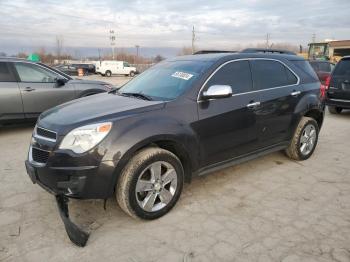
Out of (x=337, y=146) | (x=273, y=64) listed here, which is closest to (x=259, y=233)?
(x=273, y=64)

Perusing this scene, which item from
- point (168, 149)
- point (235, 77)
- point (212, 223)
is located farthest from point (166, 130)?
point (235, 77)

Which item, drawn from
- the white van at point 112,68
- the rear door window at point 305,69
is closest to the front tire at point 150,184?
the rear door window at point 305,69

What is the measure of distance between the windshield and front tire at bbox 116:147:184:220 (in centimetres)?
75

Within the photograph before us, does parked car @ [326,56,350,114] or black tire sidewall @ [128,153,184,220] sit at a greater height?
parked car @ [326,56,350,114]

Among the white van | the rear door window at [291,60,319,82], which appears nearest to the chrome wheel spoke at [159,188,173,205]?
the rear door window at [291,60,319,82]

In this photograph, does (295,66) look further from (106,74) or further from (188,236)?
(106,74)

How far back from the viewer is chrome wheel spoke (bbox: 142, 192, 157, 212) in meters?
3.38

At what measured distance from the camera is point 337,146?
20.8 feet

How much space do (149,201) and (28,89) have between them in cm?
485

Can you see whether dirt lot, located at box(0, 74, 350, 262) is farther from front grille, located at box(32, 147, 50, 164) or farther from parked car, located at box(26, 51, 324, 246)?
front grille, located at box(32, 147, 50, 164)

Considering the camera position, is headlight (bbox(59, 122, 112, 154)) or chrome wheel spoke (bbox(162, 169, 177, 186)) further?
chrome wheel spoke (bbox(162, 169, 177, 186))

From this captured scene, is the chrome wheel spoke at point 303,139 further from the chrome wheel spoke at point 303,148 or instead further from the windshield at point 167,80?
the windshield at point 167,80

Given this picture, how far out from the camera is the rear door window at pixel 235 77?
4016 millimetres

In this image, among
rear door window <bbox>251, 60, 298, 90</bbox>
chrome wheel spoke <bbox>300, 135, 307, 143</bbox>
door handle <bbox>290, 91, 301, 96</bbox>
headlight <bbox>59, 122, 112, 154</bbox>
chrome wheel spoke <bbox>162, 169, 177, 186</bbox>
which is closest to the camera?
headlight <bbox>59, 122, 112, 154</bbox>
